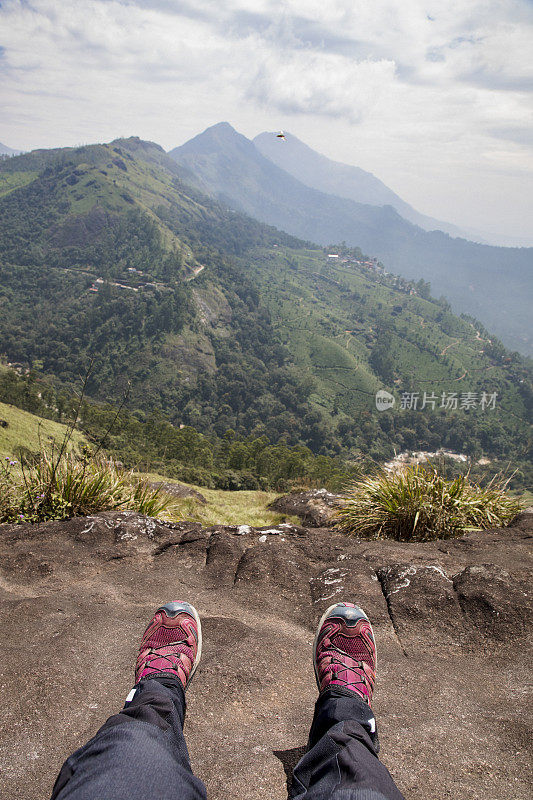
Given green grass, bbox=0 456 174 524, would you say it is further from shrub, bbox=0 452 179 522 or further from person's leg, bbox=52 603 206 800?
person's leg, bbox=52 603 206 800

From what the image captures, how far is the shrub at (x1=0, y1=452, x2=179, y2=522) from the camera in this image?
498 cm

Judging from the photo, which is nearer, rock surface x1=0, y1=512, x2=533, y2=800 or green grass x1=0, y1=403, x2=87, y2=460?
rock surface x1=0, y1=512, x2=533, y2=800

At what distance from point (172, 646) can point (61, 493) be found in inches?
123

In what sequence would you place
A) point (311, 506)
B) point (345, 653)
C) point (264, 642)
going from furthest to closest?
point (311, 506) → point (264, 642) → point (345, 653)

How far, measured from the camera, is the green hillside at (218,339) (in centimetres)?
9019

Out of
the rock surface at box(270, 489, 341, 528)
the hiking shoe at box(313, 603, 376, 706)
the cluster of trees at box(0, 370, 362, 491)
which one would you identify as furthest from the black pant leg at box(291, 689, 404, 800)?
the cluster of trees at box(0, 370, 362, 491)

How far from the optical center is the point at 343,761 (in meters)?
1.63

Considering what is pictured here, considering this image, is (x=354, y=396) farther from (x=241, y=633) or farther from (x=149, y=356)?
(x=241, y=633)

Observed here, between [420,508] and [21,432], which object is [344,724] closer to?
[420,508]

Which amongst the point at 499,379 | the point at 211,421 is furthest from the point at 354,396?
the point at 499,379

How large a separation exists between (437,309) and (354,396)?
9509cm

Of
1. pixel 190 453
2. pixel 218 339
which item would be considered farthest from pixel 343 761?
pixel 218 339

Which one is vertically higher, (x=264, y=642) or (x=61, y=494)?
(x=264, y=642)

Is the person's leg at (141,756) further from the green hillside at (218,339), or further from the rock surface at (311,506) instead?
the green hillside at (218,339)
